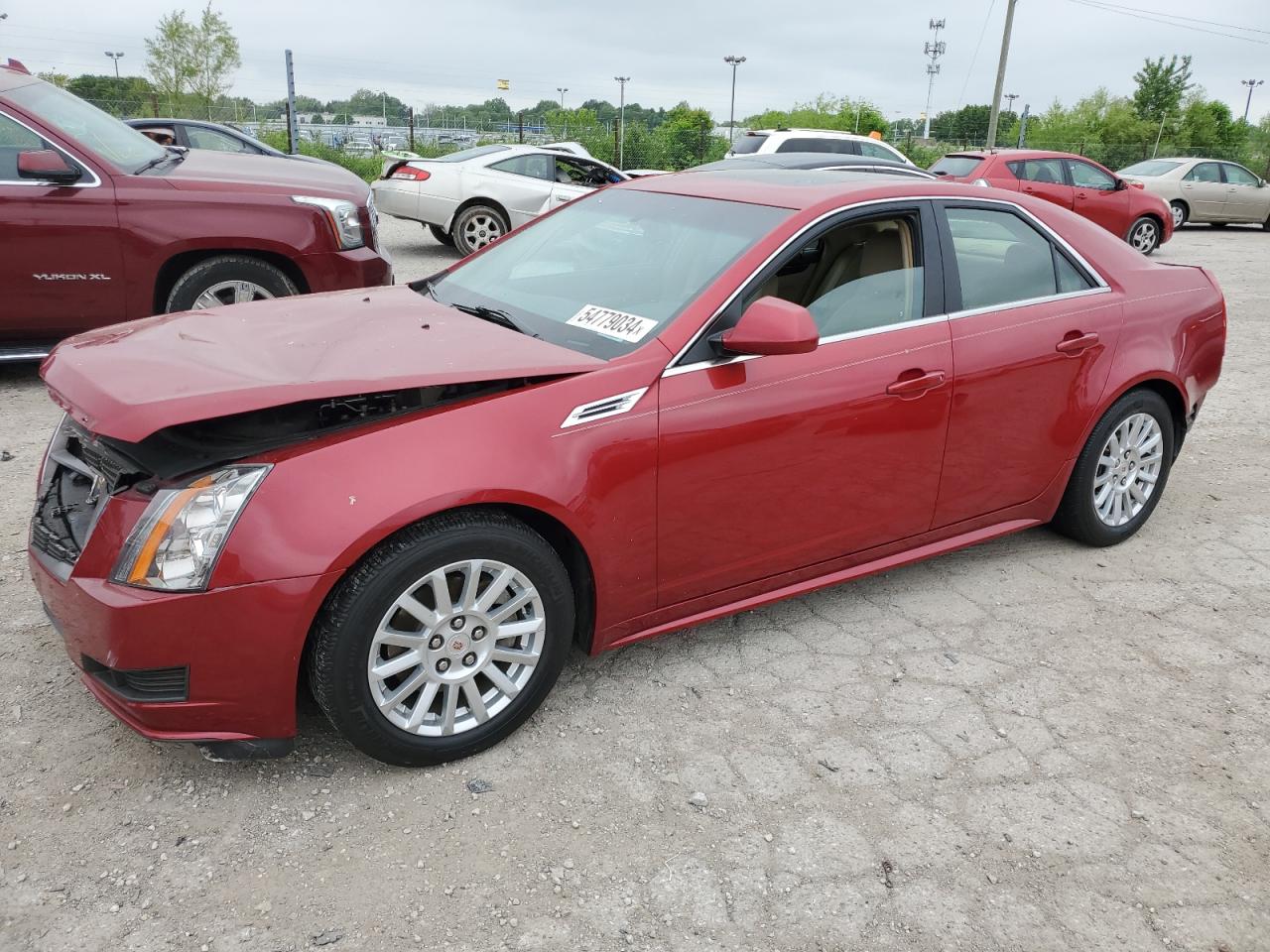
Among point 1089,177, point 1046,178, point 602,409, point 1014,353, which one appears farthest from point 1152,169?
point 602,409

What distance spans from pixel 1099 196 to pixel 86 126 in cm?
1344

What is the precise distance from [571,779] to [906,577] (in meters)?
1.89

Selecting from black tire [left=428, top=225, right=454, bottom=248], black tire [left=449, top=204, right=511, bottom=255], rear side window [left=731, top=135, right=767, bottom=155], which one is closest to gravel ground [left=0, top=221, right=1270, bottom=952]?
black tire [left=449, top=204, right=511, bottom=255]

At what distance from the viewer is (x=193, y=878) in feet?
7.79

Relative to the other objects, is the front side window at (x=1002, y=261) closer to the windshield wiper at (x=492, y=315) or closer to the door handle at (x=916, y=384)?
the door handle at (x=916, y=384)

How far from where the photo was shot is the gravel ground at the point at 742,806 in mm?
2285

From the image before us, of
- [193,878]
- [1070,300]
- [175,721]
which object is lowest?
[193,878]

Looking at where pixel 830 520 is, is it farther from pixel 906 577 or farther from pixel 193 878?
pixel 193 878

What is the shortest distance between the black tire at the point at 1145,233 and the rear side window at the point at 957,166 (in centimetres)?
278

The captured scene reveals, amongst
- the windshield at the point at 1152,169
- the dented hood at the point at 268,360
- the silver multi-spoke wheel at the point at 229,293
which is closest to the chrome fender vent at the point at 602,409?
the dented hood at the point at 268,360

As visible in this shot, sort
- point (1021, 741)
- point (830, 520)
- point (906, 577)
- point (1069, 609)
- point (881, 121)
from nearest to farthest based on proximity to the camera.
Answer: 1. point (1021, 741)
2. point (830, 520)
3. point (1069, 609)
4. point (906, 577)
5. point (881, 121)

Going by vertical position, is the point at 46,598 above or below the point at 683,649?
above

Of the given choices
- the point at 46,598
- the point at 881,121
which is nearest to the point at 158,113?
the point at 46,598

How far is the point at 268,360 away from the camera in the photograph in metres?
2.71
